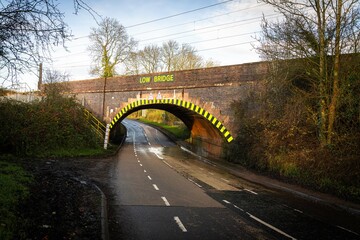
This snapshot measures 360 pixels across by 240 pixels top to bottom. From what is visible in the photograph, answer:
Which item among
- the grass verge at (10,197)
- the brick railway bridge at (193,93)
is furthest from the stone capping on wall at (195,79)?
the grass verge at (10,197)

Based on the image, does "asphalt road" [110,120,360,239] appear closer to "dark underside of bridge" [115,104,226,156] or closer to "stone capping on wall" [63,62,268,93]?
"stone capping on wall" [63,62,268,93]

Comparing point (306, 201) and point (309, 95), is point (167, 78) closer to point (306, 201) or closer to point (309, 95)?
point (309, 95)

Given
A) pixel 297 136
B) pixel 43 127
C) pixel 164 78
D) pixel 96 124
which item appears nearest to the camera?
pixel 297 136

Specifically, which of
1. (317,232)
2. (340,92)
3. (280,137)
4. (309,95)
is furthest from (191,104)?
(317,232)

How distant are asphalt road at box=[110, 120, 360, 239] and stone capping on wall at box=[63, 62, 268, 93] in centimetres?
844

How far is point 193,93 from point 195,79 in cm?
111

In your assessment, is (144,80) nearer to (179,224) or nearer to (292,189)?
(292,189)

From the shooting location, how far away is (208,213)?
860cm

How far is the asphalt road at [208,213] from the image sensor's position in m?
Answer: 7.02

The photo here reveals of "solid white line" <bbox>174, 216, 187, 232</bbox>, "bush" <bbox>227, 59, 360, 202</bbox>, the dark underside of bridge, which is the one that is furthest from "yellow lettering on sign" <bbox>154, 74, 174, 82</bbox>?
"solid white line" <bbox>174, 216, 187, 232</bbox>

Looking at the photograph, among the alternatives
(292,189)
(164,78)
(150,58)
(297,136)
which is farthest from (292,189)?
(150,58)

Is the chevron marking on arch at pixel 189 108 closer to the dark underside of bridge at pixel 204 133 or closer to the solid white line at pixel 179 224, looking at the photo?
the dark underside of bridge at pixel 204 133

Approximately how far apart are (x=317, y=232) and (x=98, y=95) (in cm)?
2643

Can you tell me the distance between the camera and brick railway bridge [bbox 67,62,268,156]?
65.2 ft
